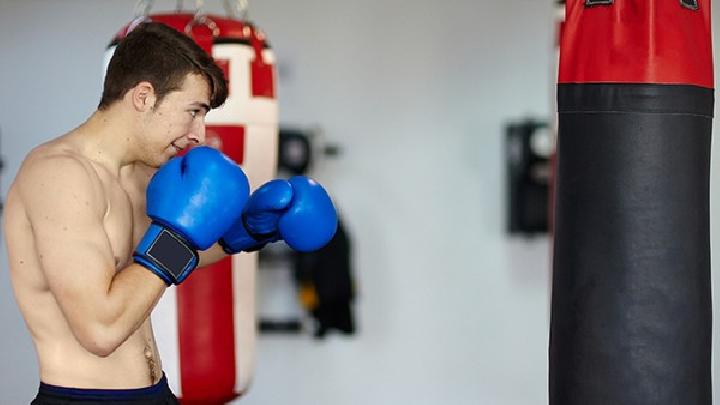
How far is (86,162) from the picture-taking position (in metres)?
1.98

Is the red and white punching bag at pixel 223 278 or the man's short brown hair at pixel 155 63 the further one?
the red and white punching bag at pixel 223 278

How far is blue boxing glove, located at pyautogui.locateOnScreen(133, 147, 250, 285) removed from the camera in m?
1.95

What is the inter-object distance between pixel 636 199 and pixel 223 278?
1.47 metres

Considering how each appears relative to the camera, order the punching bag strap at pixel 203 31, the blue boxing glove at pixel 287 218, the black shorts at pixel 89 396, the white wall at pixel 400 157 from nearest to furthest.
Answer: the black shorts at pixel 89 396 → the blue boxing glove at pixel 287 218 → the punching bag strap at pixel 203 31 → the white wall at pixel 400 157

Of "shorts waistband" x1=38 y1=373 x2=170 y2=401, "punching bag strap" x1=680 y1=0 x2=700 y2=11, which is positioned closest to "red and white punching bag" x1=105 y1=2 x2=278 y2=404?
"shorts waistband" x1=38 y1=373 x2=170 y2=401

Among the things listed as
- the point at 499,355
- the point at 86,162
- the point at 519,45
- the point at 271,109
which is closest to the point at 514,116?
the point at 519,45

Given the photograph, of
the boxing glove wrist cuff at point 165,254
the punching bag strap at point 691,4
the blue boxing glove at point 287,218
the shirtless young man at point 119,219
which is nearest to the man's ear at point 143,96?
the shirtless young man at point 119,219

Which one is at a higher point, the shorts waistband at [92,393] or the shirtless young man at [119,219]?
the shirtless young man at [119,219]

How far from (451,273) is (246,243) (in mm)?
2031

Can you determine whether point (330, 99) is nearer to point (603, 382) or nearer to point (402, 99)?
point (402, 99)

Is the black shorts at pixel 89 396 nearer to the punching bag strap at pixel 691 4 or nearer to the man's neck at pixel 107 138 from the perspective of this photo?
the man's neck at pixel 107 138

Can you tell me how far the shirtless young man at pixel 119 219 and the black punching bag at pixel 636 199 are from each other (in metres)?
0.68

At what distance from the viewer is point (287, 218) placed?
2359 mm

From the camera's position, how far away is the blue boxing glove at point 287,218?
2350 millimetres
